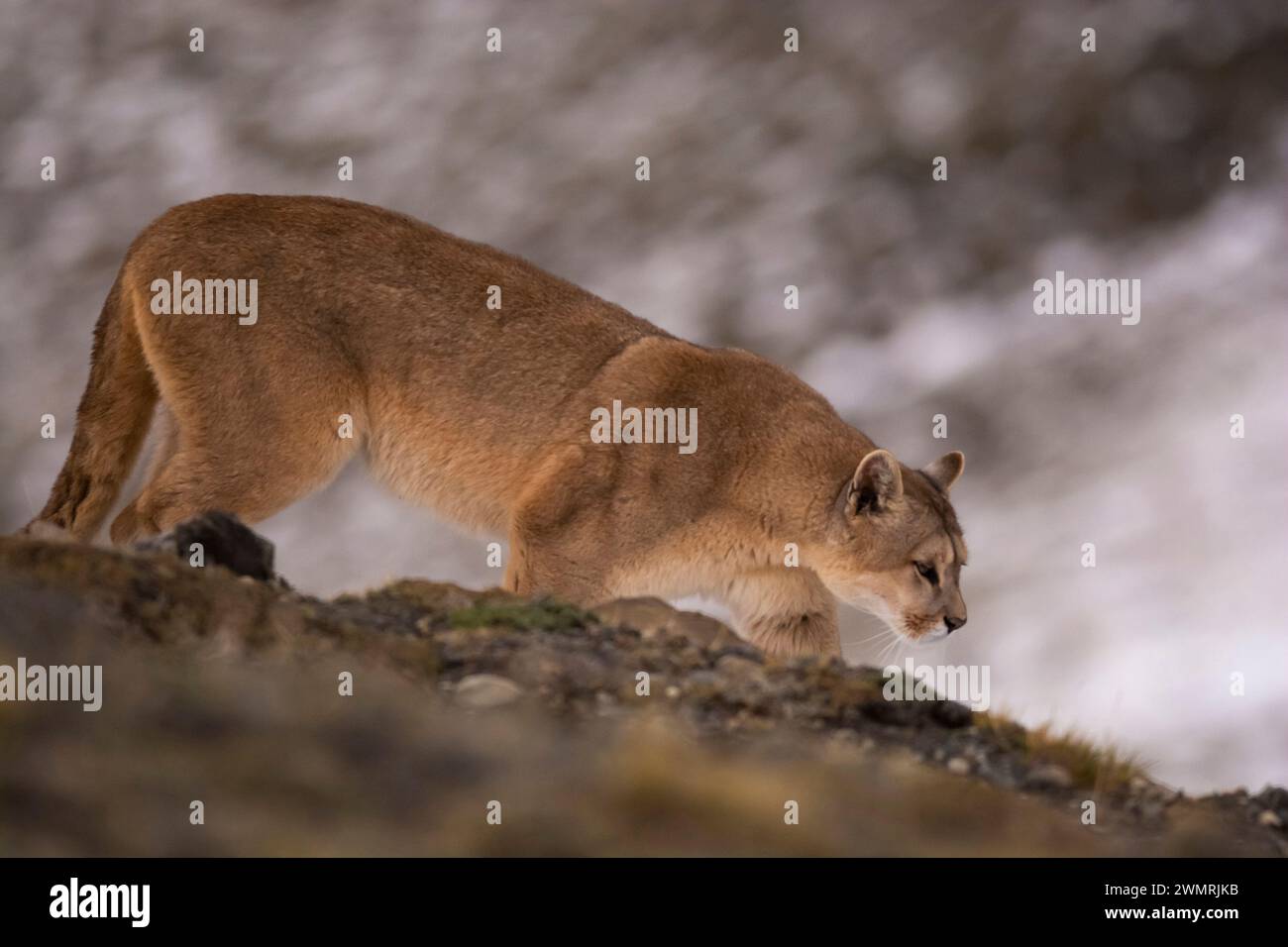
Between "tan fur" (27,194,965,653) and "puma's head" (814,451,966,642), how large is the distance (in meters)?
0.01

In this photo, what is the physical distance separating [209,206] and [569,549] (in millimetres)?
3190

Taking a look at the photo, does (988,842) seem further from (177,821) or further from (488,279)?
(488,279)

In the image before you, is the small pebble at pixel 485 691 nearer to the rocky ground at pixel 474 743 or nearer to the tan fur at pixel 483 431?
the rocky ground at pixel 474 743

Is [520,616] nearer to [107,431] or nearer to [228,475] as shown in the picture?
[228,475]

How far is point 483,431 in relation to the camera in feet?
34.0

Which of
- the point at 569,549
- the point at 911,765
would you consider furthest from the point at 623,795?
the point at 569,549

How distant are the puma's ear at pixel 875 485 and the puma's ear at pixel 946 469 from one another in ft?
3.37

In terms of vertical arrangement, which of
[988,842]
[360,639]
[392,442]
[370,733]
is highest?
[392,442]

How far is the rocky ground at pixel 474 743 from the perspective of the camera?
5.21 metres

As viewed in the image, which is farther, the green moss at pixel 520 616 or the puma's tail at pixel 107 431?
the puma's tail at pixel 107 431

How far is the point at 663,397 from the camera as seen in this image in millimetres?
10234

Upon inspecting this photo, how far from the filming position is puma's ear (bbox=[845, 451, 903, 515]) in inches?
391

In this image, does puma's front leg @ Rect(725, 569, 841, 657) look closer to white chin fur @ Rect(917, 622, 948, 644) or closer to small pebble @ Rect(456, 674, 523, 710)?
white chin fur @ Rect(917, 622, 948, 644)

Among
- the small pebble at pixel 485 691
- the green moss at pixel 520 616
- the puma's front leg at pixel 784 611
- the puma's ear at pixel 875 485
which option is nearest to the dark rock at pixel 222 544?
the green moss at pixel 520 616
